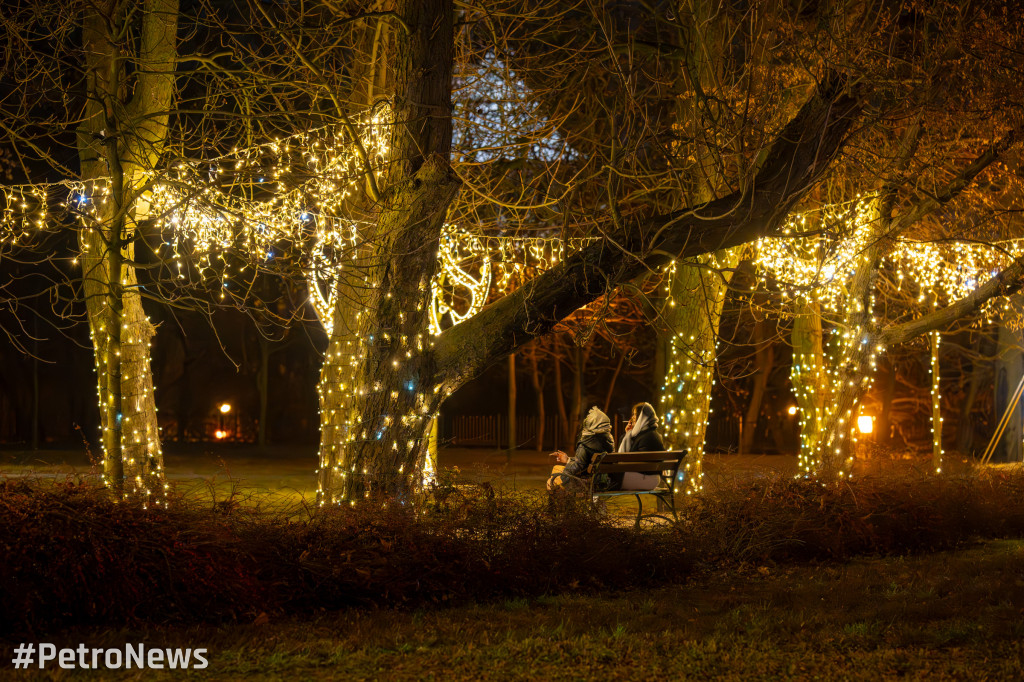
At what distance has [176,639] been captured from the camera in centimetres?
532

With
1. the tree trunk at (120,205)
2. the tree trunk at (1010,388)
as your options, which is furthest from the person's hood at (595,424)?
the tree trunk at (1010,388)

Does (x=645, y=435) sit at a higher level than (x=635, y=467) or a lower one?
higher

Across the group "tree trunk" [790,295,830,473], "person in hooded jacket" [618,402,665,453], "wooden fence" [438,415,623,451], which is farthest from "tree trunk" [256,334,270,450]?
"person in hooded jacket" [618,402,665,453]

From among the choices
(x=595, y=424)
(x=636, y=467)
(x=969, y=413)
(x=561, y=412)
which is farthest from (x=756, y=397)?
(x=636, y=467)

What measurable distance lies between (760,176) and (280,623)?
4989 millimetres

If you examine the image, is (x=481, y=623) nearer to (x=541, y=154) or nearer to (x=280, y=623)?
(x=280, y=623)

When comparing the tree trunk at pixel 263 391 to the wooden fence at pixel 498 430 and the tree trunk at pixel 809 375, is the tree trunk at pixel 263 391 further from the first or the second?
the tree trunk at pixel 809 375

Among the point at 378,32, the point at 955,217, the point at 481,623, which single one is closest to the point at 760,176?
the point at 481,623

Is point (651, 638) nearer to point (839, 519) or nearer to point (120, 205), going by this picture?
point (839, 519)

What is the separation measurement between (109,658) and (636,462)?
5.73 m

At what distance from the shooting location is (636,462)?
9.58m

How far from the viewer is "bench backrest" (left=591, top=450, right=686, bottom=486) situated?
9.30m

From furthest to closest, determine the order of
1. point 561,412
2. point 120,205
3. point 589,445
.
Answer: point 561,412
point 589,445
point 120,205

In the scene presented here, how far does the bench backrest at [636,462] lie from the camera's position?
930 cm
